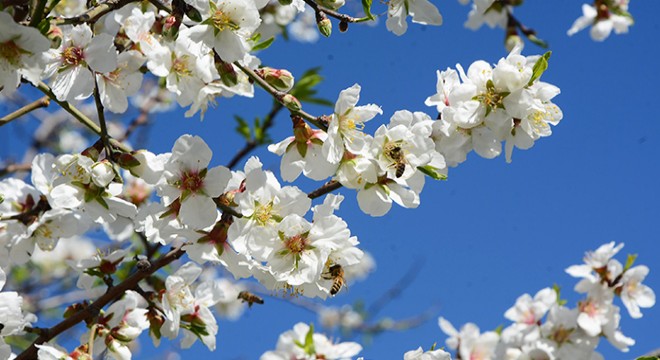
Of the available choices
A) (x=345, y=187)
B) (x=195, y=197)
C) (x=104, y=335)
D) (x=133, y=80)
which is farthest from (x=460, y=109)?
(x=104, y=335)

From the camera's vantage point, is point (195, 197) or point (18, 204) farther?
point (18, 204)

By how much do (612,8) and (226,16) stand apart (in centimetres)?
290

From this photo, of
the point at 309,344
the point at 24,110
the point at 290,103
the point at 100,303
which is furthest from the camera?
the point at 309,344

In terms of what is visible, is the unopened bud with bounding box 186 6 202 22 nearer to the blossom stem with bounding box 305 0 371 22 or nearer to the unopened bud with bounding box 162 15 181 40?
the unopened bud with bounding box 162 15 181 40

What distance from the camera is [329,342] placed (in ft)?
8.82

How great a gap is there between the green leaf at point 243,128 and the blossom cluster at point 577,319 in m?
1.26

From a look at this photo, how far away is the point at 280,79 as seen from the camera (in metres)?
1.72

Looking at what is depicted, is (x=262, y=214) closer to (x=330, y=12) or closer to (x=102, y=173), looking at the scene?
(x=102, y=173)

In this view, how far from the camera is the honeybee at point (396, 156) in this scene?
5.51ft

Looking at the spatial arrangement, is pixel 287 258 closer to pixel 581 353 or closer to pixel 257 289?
pixel 581 353

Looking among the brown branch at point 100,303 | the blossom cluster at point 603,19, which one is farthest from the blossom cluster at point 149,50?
the blossom cluster at point 603,19

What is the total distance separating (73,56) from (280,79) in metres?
0.54

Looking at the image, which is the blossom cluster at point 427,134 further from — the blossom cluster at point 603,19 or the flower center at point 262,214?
the blossom cluster at point 603,19

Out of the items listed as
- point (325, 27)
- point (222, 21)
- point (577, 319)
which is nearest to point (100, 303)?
point (222, 21)
